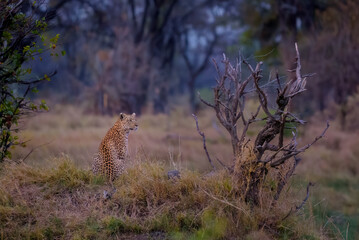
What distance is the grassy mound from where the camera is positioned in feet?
21.4

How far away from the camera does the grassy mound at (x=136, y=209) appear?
6516 mm

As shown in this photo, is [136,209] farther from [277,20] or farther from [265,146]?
[277,20]

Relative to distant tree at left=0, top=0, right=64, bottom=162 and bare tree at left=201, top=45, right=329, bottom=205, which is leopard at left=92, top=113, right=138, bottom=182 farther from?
bare tree at left=201, top=45, right=329, bottom=205

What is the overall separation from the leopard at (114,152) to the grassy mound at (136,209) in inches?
6.3

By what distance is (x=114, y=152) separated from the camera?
779cm

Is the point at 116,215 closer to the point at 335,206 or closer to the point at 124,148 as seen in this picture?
the point at 124,148

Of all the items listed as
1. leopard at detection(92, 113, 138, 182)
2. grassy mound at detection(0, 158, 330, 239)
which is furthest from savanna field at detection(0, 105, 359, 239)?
leopard at detection(92, 113, 138, 182)

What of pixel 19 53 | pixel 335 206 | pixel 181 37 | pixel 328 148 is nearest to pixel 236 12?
pixel 181 37

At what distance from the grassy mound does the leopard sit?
161 mm

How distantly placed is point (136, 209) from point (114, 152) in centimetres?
117

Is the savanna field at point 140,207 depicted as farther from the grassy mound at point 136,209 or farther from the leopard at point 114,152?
the leopard at point 114,152

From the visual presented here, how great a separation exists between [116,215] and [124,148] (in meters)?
1.42

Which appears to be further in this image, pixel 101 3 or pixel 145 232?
pixel 101 3

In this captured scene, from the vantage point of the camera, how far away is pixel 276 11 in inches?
1043
